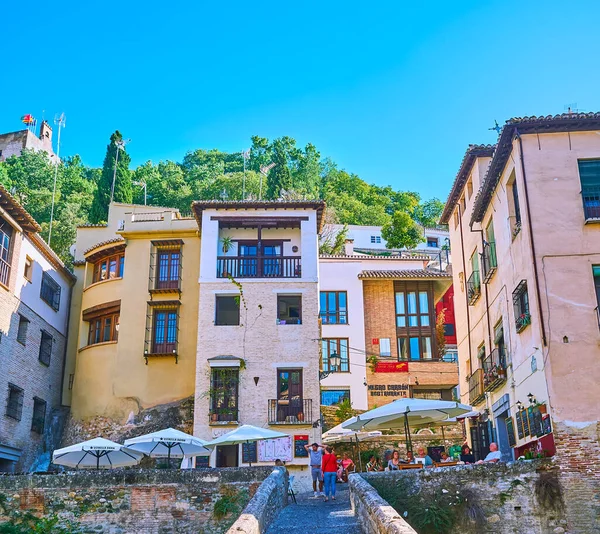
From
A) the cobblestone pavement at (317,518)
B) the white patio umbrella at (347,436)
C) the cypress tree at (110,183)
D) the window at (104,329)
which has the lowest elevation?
the cobblestone pavement at (317,518)

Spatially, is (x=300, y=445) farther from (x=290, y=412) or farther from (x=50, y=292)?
(x=50, y=292)

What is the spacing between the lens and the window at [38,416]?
31.7m

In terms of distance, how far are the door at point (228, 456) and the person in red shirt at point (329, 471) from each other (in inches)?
383

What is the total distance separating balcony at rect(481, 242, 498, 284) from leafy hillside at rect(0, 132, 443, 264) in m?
33.0

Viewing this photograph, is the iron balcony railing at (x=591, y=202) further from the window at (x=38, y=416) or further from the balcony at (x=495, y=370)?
the window at (x=38, y=416)

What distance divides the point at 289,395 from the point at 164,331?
6.55 m

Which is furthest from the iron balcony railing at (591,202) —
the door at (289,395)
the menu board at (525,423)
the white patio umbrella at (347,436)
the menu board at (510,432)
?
the door at (289,395)

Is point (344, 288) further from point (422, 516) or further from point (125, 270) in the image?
point (422, 516)

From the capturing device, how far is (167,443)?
76.4ft

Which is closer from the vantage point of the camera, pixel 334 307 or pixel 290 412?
pixel 290 412

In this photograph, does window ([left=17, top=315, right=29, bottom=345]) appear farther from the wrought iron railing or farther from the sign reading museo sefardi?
the sign reading museo sefardi

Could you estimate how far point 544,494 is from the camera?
712 inches

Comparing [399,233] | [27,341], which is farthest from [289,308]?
[399,233]

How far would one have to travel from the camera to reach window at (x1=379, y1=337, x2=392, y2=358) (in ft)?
136
